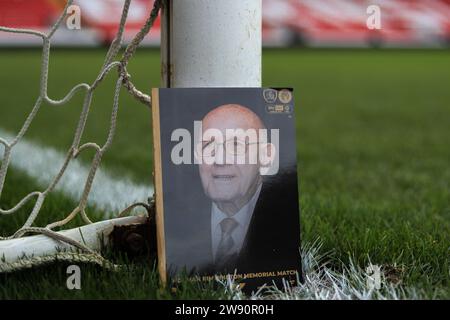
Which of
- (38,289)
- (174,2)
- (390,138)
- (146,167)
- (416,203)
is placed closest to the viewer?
(38,289)

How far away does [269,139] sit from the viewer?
152 centimetres

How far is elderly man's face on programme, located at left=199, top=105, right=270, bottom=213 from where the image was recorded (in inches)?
58.8

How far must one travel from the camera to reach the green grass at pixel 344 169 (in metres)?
1.49

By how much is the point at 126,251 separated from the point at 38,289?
0.80 ft

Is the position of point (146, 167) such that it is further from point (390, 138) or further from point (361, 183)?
point (390, 138)

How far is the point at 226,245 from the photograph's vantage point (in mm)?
1470

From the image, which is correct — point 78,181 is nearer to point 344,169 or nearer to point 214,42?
point 344,169

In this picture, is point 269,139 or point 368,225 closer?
point 269,139

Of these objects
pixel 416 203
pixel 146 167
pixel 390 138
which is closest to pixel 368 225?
pixel 416 203

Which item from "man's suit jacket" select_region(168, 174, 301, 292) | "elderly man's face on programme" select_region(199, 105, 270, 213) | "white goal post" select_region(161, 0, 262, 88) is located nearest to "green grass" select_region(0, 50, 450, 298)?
"man's suit jacket" select_region(168, 174, 301, 292)

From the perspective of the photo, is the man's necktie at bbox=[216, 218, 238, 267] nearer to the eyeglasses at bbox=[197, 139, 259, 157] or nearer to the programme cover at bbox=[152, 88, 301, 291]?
the programme cover at bbox=[152, 88, 301, 291]

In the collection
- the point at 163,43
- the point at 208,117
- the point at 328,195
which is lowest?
the point at 328,195

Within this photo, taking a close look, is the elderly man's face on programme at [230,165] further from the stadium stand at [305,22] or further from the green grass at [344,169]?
the stadium stand at [305,22]

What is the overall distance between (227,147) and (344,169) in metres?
1.73
